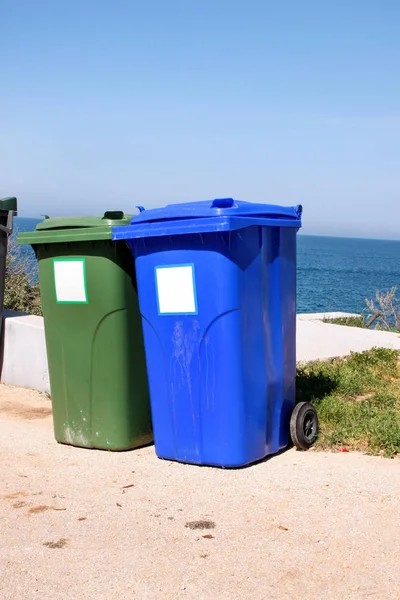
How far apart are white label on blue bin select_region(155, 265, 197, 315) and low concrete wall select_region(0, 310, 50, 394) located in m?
2.48

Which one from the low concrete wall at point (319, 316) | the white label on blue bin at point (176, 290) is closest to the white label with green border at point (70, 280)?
the white label on blue bin at point (176, 290)

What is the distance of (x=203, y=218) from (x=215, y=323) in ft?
1.96

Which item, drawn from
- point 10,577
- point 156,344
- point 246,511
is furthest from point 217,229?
point 10,577

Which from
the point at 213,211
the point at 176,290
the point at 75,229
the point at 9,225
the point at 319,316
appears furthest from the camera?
the point at 319,316

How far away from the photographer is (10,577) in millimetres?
3086

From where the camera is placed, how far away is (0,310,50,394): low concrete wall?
6.66 metres

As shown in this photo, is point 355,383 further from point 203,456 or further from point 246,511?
point 246,511

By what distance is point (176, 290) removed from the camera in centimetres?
436

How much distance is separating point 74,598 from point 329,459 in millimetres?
2107

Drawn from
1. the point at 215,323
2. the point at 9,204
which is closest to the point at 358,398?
the point at 215,323

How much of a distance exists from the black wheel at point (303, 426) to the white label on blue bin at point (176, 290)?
1.01 meters

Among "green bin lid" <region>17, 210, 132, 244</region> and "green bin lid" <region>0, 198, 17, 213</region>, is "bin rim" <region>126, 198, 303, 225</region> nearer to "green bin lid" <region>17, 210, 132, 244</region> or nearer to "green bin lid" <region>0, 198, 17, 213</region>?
"green bin lid" <region>17, 210, 132, 244</region>

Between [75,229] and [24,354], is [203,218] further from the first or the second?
[24,354]

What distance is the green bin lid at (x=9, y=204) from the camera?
6.86 meters
